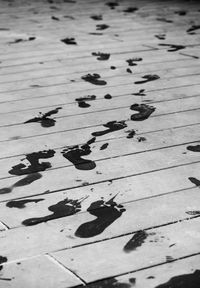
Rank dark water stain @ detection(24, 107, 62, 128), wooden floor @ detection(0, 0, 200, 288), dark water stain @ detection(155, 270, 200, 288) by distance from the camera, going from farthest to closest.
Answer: dark water stain @ detection(24, 107, 62, 128) → wooden floor @ detection(0, 0, 200, 288) → dark water stain @ detection(155, 270, 200, 288)

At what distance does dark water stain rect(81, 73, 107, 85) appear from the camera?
3015mm

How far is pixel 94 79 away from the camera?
3.07 meters

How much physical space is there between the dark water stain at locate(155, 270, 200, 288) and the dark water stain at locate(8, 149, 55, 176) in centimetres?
80

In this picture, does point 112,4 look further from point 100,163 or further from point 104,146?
point 100,163

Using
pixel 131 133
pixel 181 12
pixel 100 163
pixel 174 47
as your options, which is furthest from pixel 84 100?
pixel 181 12

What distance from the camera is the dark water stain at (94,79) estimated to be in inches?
119

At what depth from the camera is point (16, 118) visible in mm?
2486

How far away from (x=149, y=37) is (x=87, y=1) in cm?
239

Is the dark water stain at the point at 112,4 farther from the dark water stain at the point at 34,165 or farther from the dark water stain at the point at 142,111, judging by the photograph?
the dark water stain at the point at 34,165

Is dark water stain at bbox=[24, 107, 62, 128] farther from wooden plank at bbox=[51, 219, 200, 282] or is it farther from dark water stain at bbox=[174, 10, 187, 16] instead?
dark water stain at bbox=[174, 10, 187, 16]

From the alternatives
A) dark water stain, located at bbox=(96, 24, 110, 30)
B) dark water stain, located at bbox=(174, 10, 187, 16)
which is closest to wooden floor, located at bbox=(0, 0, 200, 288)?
dark water stain, located at bbox=(96, 24, 110, 30)

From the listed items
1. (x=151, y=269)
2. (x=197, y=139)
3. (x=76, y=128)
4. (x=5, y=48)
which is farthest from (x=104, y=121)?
(x=5, y=48)

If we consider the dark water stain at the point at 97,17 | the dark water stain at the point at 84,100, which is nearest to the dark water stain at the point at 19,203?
the dark water stain at the point at 84,100

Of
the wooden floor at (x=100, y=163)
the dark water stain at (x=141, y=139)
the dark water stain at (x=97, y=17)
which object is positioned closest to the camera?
the wooden floor at (x=100, y=163)
